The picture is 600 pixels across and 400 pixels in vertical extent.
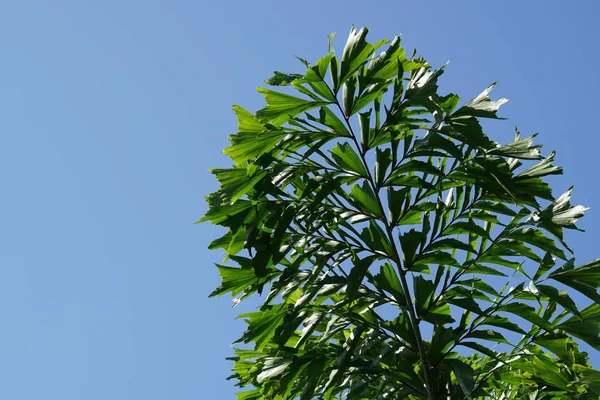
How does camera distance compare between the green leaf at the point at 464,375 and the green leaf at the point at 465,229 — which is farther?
the green leaf at the point at 465,229

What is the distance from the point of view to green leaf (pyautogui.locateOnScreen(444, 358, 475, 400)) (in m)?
2.92

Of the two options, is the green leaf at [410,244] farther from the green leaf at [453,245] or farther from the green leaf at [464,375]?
the green leaf at [464,375]

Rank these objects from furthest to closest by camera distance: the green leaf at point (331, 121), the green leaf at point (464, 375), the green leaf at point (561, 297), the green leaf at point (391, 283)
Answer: the green leaf at point (331, 121)
the green leaf at point (391, 283)
the green leaf at point (561, 297)
the green leaf at point (464, 375)

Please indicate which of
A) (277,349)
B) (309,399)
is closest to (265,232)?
(277,349)

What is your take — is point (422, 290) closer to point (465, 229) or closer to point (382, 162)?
point (465, 229)

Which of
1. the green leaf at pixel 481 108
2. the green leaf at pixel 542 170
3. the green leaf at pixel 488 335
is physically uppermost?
the green leaf at pixel 481 108

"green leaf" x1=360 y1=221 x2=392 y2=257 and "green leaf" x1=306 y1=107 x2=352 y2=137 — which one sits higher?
"green leaf" x1=306 y1=107 x2=352 y2=137

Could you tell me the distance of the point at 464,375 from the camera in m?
3.00

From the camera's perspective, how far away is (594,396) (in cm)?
346

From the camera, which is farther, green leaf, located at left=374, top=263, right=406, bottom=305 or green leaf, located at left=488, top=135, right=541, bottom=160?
green leaf, located at left=374, top=263, right=406, bottom=305

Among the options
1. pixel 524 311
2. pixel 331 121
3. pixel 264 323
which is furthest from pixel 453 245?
pixel 264 323

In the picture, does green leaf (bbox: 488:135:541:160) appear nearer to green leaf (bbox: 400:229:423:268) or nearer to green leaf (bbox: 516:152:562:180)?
green leaf (bbox: 516:152:562:180)

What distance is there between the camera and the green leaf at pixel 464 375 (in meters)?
2.92

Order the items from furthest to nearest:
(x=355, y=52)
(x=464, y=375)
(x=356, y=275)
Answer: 1. (x=355, y=52)
2. (x=356, y=275)
3. (x=464, y=375)
